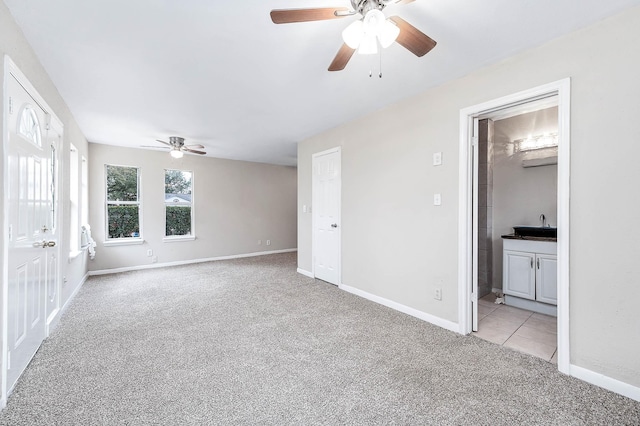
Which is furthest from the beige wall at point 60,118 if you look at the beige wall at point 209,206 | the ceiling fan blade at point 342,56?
the ceiling fan blade at point 342,56

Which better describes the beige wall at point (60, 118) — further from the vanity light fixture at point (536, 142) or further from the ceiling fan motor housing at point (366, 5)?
the vanity light fixture at point (536, 142)

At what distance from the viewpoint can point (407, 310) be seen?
3.09 meters

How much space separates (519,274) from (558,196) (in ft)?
5.57

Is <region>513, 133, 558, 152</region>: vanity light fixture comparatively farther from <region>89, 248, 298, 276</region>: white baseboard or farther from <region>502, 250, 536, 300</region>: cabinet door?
<region>89, 248, 298, 276</region>: white baseboard

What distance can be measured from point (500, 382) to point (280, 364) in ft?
5.13

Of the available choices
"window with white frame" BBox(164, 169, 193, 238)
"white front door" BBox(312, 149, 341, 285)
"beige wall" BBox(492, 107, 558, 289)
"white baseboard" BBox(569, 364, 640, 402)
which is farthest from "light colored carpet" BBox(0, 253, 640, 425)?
"window with white frame" BBox(164, 169, 193, 238)

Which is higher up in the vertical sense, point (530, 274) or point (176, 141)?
point (176, 141)

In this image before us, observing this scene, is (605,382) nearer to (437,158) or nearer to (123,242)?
(437,158)

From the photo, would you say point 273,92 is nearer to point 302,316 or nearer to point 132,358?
point 302,316

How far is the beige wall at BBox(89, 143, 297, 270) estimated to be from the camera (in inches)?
201

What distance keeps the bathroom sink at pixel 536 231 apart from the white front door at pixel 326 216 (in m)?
2.35

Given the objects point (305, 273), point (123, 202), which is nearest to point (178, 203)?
point (123, 202)

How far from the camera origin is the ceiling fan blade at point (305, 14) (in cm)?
140

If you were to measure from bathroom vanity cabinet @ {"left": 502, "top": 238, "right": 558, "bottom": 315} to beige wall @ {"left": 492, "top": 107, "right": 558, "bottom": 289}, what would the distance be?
423mm
